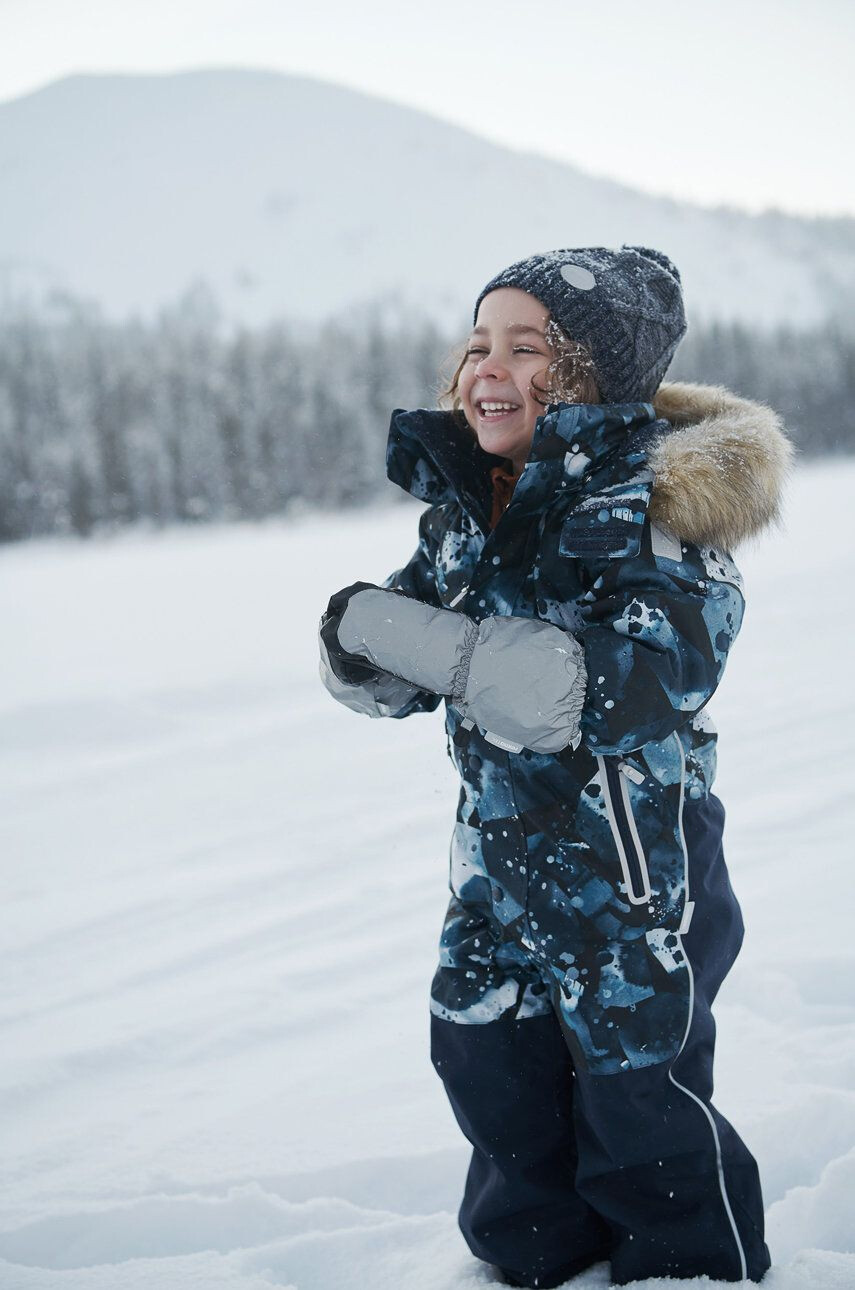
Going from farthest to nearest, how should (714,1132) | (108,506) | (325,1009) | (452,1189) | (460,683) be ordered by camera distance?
(108,506)
(325,1009)
(452,1189)
(714,1132)
(460,683)

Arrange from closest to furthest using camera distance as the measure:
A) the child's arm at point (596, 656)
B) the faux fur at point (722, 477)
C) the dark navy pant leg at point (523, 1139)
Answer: the child's arm at point (596, 656) → the faux fur at point (722, 477) → the dark navy pant leg at point (523, 1139)

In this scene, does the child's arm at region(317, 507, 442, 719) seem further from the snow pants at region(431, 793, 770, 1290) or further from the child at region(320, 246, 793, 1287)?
the snow pants at region(431, 793, 770, 1290)

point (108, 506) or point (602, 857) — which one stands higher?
point (602, 857)

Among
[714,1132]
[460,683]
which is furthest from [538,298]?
[714,1132]

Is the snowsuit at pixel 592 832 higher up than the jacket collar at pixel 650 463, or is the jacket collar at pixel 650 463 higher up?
the jacket collar at pixel 650 463

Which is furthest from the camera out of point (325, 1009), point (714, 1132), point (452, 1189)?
point (325, 1009)

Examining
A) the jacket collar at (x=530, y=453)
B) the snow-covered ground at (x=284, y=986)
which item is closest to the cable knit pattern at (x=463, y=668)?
the jacket collar at (x=530, y=453)

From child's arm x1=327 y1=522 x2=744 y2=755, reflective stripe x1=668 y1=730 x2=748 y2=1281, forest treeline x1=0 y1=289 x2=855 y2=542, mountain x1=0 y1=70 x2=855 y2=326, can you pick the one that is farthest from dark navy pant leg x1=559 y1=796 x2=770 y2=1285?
mountain x1=0 y1=70 x2=855 y2=326

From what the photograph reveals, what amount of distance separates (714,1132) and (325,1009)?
3.74 ft

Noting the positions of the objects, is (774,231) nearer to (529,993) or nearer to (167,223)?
(167,223)

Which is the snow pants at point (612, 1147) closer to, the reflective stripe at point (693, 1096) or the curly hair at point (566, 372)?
the reflective stripe at point (693, 1096)

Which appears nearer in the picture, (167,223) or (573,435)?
(573,435)

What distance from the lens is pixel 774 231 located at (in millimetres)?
75188

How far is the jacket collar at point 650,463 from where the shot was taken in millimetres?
1266
